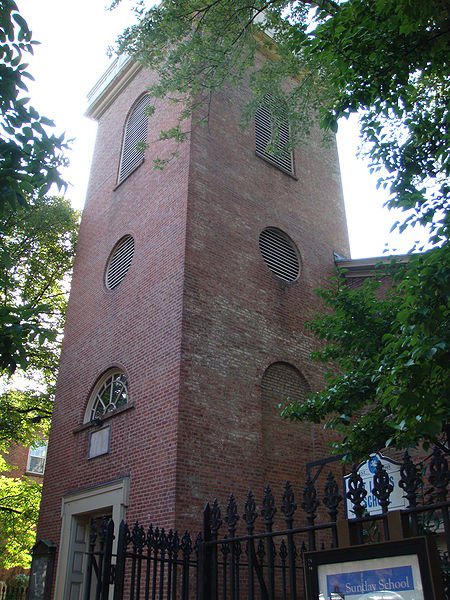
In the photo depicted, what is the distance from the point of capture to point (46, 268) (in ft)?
59.0

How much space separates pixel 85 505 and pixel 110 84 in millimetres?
12358

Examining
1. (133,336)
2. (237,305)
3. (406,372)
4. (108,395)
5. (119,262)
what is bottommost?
(406,372)

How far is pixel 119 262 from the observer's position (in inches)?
560

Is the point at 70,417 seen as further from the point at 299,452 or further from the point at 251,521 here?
the point at 251,521

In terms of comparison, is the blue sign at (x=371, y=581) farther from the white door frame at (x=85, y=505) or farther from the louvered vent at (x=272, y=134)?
the louvered vent at (x=272, y=134)

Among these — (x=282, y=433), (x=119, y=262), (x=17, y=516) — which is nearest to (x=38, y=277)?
(x=119, y=262)

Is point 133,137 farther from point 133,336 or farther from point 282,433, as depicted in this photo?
point 282,433

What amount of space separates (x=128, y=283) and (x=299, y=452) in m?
5.07

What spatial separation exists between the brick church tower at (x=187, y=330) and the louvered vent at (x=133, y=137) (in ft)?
0.20

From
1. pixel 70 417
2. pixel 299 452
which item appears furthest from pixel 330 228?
pixel 70 417

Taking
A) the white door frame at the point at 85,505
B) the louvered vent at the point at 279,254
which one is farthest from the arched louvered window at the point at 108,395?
the louvered vent at the point at 279,254

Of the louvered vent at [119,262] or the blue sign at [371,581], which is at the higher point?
the louvered vent at [119,262]

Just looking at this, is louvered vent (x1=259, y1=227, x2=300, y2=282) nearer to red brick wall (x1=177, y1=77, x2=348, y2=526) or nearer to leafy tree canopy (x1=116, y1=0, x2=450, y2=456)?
red brick wall (x1=177, y1=77, x2=348, y2=526)

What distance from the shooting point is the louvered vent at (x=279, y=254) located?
13695 mm
